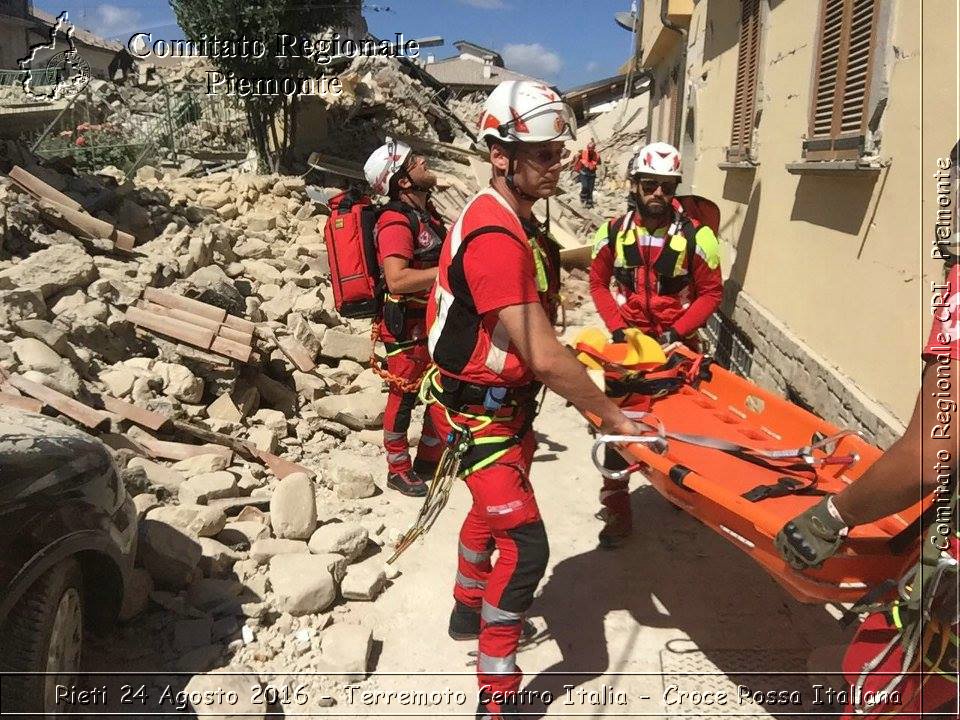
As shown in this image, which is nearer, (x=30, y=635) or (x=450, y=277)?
(x=30, y=635)

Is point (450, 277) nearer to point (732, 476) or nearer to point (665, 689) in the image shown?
point (732, 476)

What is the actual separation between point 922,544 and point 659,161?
295 cm

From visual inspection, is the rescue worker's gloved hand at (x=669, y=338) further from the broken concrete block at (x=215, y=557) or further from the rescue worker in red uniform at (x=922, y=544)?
the broken concrete block at (x=215, y=557)

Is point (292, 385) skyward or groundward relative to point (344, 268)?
groundward

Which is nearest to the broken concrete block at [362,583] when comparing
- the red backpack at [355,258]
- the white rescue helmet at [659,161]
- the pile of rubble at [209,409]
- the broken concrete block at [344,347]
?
the pile of rubble at [209,409]

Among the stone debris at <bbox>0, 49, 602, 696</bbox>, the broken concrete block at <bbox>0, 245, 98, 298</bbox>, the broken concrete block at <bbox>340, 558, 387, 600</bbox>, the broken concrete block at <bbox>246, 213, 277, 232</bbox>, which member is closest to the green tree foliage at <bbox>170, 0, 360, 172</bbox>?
the broken concrete block at <bbox>246, 213, 277, 232</bbox>

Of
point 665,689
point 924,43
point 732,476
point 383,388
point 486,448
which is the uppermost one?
point 924,43

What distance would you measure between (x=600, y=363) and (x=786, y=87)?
3.28 meters

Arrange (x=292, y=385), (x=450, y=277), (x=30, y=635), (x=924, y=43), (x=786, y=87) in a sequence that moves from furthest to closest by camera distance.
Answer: (x=292, y=385), (x=786, y=87), (x=924, y=43), (x=450, y=277), (x=30, y=635)

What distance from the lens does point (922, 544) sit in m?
1.82

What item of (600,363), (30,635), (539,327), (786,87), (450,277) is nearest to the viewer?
(30,635)

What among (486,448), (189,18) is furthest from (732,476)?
(189,18)

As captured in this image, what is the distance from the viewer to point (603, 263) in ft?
15.2

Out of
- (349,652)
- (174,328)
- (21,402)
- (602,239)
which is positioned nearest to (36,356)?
(21,402)
